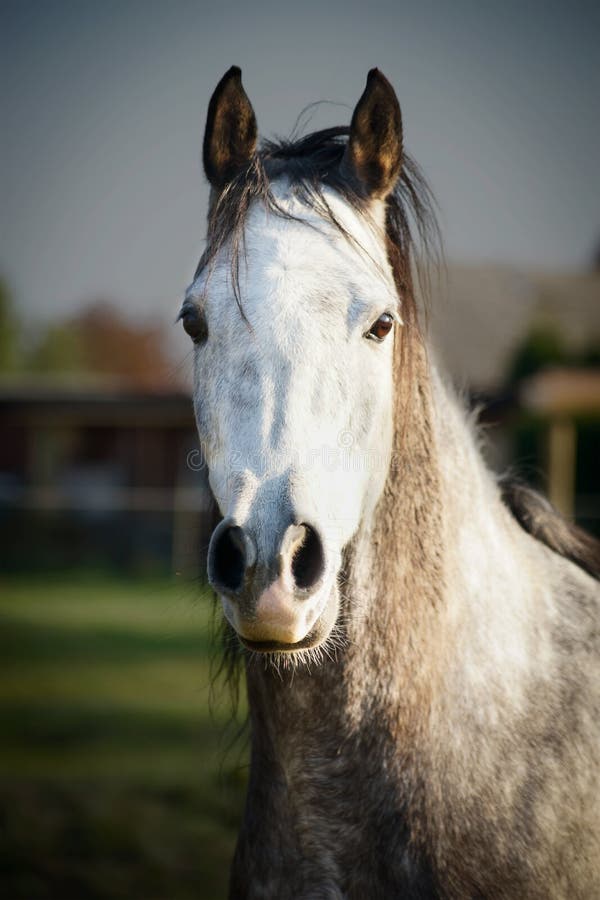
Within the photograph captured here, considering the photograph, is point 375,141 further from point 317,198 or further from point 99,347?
point 99,347

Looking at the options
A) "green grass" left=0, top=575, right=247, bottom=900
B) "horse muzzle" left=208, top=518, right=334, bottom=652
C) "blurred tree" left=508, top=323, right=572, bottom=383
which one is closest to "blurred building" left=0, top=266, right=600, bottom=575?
"blurred tree" left=508, top=323, right=572, bottom=383

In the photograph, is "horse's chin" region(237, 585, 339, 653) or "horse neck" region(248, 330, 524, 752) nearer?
"horse's chin" region(237, 585, 339, 653)

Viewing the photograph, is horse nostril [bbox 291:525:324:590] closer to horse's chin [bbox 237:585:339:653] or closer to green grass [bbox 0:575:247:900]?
horse's chin [bbox 237:585:339:653]

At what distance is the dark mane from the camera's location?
2.01m

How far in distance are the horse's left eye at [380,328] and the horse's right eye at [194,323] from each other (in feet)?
1.31

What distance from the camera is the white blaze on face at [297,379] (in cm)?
168

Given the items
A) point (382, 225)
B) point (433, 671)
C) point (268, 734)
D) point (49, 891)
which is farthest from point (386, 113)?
point (49, 891)

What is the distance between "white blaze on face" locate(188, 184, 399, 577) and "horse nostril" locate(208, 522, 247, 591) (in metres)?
0.04

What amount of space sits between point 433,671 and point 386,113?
4.68 feet

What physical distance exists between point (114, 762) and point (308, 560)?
17.5 feet

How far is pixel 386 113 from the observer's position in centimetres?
209

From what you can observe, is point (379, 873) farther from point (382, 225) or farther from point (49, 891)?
point (49, 891)

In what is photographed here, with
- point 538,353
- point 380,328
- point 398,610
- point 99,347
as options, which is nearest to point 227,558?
point 398,610

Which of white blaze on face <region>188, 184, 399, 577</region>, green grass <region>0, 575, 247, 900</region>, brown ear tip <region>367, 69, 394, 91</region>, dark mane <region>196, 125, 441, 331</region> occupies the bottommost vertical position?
green grass <region>0, 575, 247, 900</region>
